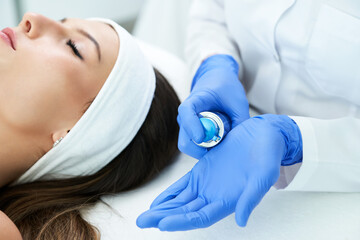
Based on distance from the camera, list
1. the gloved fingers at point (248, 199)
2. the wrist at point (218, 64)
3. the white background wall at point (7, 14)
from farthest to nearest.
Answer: the white background wall at point (7, 14) → the wrist at point (218, 64) → the gloved fingers at point (248, 199)

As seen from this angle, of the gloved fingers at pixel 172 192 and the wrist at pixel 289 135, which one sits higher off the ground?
the wrist at pixel 289 135

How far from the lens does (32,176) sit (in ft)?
3.46

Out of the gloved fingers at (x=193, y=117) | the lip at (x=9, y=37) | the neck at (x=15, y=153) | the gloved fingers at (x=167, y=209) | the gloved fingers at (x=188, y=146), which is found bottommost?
the neck at (x=15, y=153)

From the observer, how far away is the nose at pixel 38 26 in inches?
40.0

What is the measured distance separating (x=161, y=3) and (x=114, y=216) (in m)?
1.18

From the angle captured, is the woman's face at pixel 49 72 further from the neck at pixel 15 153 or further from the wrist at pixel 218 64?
the wrist at pixel 218 64

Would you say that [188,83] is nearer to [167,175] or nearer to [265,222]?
[167,175]

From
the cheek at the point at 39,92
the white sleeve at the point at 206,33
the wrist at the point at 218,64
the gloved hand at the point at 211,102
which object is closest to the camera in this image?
the gloved hand at the point at 211,102

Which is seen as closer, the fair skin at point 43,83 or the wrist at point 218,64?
the fair skin at point 43,83

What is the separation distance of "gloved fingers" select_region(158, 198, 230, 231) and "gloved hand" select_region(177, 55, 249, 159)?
14 centimetres

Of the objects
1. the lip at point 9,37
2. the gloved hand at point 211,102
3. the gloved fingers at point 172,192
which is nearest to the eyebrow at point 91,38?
the lip at point 9,37

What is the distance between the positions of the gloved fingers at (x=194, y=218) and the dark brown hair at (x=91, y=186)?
25 cm

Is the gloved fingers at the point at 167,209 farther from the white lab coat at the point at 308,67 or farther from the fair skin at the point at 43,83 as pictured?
the fair skin at the point at 43,83

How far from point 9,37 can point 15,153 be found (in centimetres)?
31
